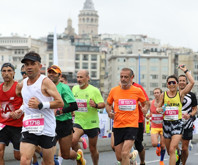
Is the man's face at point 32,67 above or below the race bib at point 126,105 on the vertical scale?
above

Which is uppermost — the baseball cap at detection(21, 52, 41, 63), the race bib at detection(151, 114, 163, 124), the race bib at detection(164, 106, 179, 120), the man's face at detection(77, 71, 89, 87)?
the baseball cap at detection(21, 52, 41, 63)

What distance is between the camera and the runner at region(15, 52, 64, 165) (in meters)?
7.56

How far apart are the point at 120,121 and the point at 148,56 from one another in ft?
464

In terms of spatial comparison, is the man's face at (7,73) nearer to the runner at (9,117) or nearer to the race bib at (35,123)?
the runner at (9,117)

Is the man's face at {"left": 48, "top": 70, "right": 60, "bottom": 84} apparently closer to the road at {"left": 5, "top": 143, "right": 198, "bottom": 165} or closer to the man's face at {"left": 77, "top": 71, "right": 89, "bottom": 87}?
the man's face at {"left": 77, "top": 71, "right": 89, "bottom": 87}

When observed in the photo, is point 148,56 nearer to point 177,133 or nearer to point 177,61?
point 177,61

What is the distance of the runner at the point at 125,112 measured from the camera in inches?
385

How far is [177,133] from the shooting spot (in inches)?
420

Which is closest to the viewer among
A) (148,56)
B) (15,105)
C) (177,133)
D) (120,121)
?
(15,105)

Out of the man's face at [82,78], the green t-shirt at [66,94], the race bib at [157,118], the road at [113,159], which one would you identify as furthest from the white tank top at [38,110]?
the race bib at [157,118]

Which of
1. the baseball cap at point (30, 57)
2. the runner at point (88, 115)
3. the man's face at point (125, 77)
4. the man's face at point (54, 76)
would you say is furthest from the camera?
the runner at point (88, 115)

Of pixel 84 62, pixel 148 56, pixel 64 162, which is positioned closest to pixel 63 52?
pixel 84 62

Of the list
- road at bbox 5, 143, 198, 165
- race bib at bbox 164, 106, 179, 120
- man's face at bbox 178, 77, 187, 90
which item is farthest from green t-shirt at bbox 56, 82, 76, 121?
road at bbox 5, 143, 198, 165

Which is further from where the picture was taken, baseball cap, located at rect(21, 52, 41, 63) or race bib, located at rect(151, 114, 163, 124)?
race bib, located at rect(151, 114, 163, 124)
